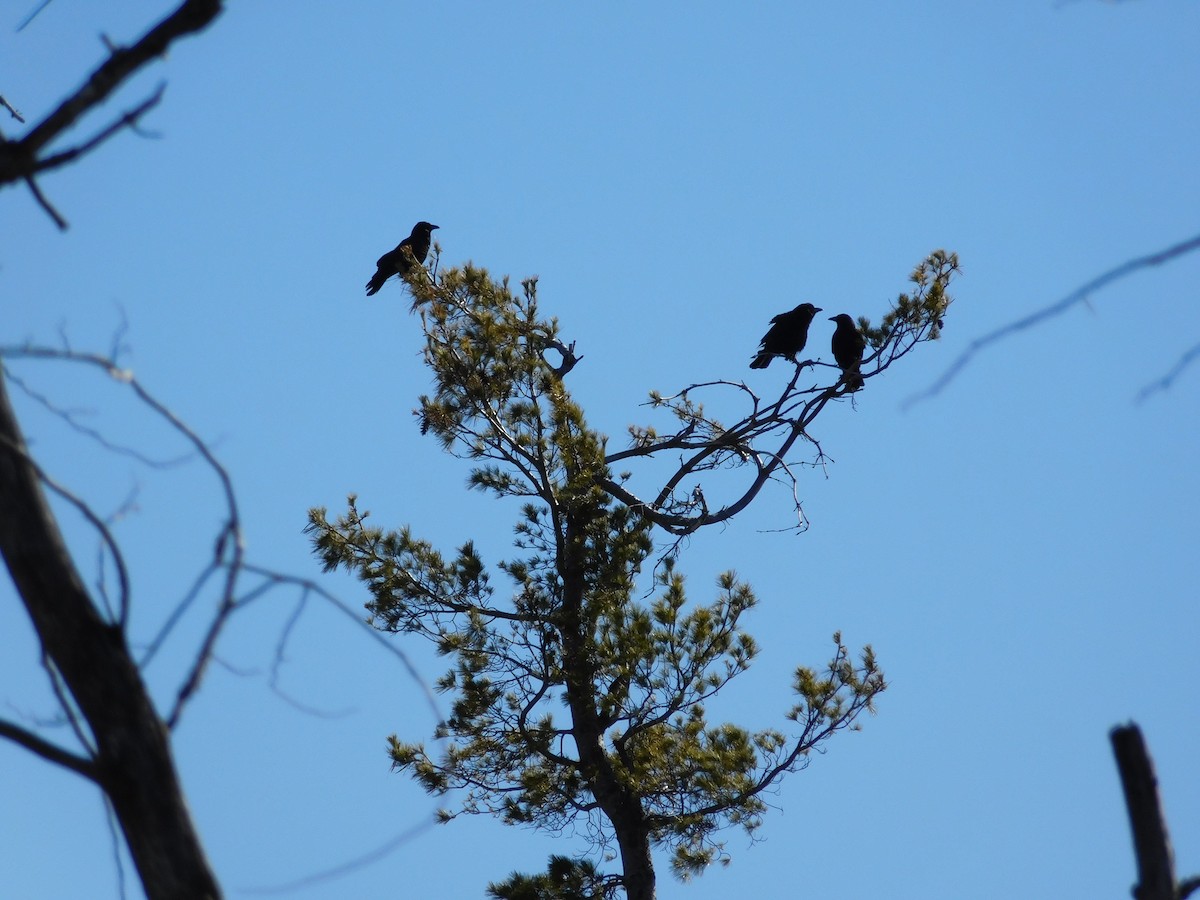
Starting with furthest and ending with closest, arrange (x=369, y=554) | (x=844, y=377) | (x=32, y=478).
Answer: (x=369, y=554)
(x=844, y=377)
(x=32, y=478)

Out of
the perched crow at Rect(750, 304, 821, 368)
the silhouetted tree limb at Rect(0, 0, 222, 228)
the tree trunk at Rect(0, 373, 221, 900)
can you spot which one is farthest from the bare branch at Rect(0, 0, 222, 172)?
the perched crow at Rect(750, 304, 821, 368)

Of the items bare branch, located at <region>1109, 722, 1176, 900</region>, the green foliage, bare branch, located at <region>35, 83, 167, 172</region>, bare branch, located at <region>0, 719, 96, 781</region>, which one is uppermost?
the green foliage

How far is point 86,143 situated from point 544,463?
6172 millimetres

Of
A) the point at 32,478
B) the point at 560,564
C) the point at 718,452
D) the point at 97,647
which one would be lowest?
the point at 97,647

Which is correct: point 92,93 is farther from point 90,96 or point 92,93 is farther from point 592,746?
point 592,746

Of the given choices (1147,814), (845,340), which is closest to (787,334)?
(845,340)

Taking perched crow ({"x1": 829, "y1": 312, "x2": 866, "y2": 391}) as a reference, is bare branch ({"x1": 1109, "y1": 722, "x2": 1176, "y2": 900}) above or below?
below

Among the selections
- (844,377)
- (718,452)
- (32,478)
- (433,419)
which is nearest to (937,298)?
(844,377)

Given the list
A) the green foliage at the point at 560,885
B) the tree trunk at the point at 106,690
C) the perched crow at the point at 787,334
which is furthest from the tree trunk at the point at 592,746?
the tree trunk at the point at 106,690

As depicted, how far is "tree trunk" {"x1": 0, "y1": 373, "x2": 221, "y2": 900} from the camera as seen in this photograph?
1.67m

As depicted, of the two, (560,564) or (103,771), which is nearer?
(103,771)

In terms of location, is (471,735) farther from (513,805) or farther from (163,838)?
(163,838)

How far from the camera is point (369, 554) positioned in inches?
315

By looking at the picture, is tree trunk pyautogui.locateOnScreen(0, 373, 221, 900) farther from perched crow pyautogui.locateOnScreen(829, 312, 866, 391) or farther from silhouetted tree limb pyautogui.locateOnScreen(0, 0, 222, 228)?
perched crow pyautogui.locateOnScreen(829, 312, 866, 391)
